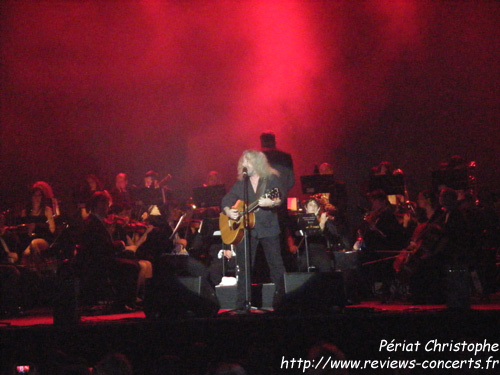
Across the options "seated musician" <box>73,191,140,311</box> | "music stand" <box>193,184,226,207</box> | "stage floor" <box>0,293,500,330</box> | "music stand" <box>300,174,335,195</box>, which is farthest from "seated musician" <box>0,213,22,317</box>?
"music stand" <box>300,174,335,195</box>

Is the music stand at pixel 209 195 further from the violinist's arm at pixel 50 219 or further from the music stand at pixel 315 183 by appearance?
the violinist's arm at pixel 50 219

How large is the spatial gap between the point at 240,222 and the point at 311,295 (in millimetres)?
1038

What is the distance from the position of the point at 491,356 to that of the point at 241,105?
7.58 meters

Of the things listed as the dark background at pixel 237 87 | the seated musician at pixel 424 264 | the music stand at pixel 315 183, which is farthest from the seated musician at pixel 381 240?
the dark background at pixel 237 87

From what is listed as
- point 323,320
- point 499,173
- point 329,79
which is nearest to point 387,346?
point 323,320

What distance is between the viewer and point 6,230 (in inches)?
318

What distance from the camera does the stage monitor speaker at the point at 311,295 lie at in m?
6.05

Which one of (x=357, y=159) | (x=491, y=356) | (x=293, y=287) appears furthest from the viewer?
(x=357, y=159)

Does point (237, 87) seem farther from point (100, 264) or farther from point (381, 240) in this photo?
point (100, 264)

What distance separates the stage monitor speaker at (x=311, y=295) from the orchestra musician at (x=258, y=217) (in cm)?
16

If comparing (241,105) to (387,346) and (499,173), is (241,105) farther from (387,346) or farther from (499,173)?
(387,346)

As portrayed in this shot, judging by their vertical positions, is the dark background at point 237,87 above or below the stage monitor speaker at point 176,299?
above

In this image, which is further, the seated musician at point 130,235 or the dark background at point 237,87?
the dark background at point 237,87

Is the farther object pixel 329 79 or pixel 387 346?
pixel 329 79
